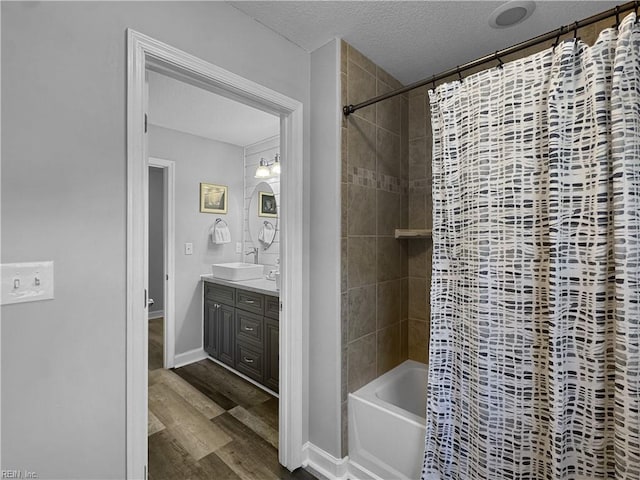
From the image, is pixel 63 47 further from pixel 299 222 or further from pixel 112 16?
pixel 299 222

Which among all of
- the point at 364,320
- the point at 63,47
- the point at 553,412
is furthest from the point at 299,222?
the point at 553,412

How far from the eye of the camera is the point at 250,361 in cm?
287

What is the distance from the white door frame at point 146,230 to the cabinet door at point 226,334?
4.52ft

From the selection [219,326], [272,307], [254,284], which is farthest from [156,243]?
[272,307]

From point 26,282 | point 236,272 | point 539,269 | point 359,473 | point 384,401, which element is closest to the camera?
point 26,282

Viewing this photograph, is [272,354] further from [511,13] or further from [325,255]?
[511,13]

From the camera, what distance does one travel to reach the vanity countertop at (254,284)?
8.74 feet

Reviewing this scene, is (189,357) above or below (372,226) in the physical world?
below

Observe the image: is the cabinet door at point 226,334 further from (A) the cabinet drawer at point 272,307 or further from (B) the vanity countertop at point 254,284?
(A) the cabinet drawer at point 272,307

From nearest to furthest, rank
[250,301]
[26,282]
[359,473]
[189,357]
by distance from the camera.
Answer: [26,282] → [359,473] → [250,301] → [189,357]

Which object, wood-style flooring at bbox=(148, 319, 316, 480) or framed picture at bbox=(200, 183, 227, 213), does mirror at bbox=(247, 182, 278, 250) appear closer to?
framed picture at bbox=(200, 183, 227, 213)

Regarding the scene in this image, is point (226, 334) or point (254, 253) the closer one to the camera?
point (226, 334)

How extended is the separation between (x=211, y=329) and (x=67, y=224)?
251cm

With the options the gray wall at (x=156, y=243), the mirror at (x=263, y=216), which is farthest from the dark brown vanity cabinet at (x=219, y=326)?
the gray wall at (x=156, y=243)
